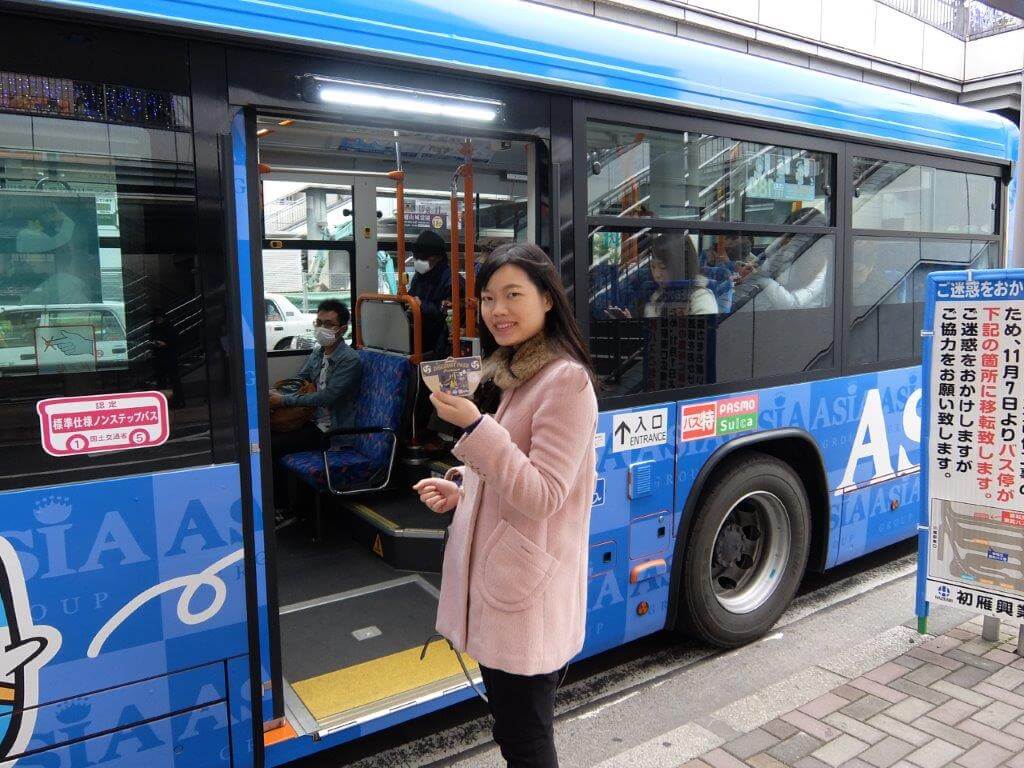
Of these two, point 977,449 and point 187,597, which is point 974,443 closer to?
point 977,449

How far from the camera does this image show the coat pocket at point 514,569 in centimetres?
189

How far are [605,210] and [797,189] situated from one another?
1.22 m

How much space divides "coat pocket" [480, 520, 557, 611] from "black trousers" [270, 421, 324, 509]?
3757mm

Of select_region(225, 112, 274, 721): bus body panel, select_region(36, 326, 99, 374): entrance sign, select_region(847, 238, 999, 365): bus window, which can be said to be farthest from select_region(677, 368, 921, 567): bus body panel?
select_region(36, 326, 99, 374): entrance sign

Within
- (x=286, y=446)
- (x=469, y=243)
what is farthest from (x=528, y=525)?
(x=286, y=446)

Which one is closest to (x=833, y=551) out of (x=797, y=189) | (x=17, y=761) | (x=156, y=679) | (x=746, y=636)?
(x=746, y=636)

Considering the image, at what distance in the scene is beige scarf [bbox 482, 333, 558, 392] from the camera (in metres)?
1.95

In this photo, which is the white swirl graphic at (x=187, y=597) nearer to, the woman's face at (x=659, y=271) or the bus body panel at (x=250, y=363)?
the bus body panel at (x=250, y=363)

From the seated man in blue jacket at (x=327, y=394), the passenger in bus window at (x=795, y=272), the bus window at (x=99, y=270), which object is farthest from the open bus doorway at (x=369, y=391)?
the passenger in bus window at (x=795, y=272)

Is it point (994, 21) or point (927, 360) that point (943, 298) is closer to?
point (927, 360)

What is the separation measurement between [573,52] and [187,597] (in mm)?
2263

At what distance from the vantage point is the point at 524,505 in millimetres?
1811

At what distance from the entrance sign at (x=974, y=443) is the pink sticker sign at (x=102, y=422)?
3.31 m

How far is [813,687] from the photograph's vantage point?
352cm
